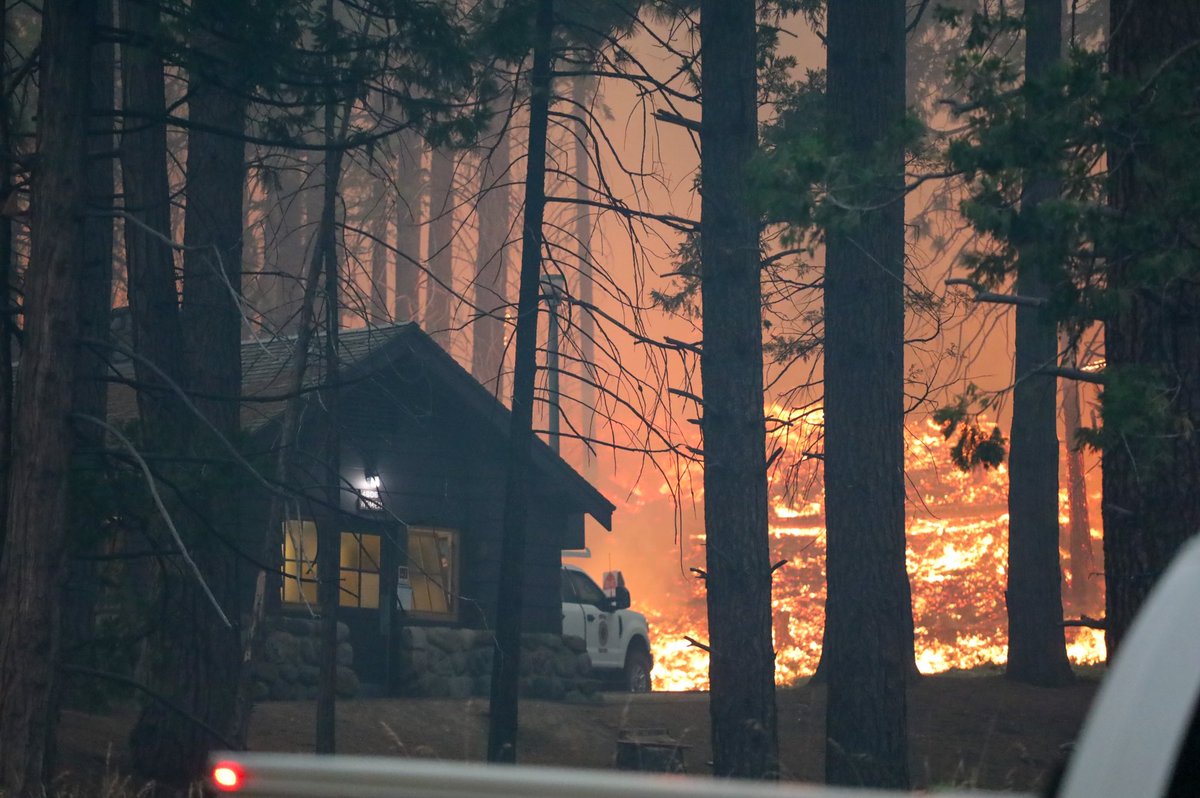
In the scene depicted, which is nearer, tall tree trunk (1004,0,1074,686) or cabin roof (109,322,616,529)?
cabin roof (109,322,616,529)

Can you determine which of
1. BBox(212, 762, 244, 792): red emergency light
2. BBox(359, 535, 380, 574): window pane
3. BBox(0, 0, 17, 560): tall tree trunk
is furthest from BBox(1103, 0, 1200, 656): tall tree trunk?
BBox(359, 535, 380, 574): window pane

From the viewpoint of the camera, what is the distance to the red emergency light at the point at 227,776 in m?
3.03

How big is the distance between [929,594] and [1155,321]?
144ft

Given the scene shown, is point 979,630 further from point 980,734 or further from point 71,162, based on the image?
point 71,162

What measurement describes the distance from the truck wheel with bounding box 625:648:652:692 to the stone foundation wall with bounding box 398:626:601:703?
3892 mm

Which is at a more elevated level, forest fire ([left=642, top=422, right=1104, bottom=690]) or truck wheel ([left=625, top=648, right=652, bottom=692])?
forest fire ([left=642, top=422, right=1104, bottom=690])

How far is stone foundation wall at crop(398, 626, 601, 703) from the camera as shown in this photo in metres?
21.3

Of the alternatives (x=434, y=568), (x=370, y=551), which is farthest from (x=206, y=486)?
(x=434, y=568)

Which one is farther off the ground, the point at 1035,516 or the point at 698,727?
the point at 1035,516

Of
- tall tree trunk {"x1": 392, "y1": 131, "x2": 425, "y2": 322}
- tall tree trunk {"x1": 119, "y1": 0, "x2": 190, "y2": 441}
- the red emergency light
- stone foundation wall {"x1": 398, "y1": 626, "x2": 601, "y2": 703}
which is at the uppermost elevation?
tall tree trunk {"x1": 392, "y1": 131, "x2": 425, "y2": 322}

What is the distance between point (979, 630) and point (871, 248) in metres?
36.8

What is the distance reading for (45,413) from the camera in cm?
910

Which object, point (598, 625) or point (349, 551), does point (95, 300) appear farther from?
point (598, 625)

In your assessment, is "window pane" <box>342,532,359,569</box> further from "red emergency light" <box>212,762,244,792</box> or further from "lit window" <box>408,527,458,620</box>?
"red emergency light" <box>212,762,244,792</box>
